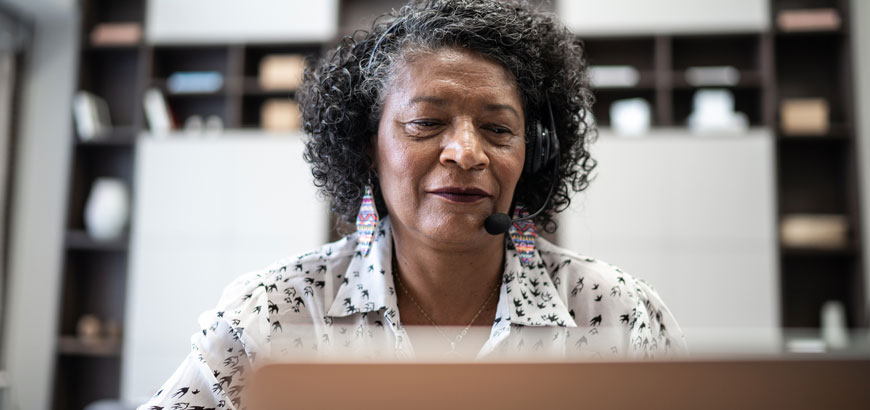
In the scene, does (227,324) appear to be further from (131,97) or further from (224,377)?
(131,97)

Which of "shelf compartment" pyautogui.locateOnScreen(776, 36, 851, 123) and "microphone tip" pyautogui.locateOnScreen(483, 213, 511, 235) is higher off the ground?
"shelf compartment" pyautogui.locateOnScreen(776, 36, 851, 123)

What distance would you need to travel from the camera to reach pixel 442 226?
105 cm

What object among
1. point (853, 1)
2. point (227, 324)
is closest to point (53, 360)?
point (227, 324)

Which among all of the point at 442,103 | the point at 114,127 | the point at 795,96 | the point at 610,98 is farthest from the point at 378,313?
the point at 114,127

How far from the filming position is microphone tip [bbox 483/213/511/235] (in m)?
1.02

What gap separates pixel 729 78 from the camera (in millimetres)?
3418

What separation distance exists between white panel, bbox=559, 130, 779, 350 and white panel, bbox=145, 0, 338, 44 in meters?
1.73

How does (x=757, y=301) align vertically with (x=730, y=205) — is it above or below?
below

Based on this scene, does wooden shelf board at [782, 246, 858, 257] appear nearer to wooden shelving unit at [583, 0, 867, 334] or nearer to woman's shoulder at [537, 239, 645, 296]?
wooden shelving unit at [583, 0, 867, 334]

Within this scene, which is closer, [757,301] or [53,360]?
[757,301]

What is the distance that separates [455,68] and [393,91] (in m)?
0.12

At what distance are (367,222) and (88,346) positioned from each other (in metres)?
3.08

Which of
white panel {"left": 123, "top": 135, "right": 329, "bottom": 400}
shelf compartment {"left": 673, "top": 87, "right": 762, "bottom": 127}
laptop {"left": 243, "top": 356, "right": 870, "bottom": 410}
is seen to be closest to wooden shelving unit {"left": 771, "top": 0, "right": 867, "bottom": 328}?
shelf compartment {"left": 673, "top": 87, "right": 762, "bottom": 127}

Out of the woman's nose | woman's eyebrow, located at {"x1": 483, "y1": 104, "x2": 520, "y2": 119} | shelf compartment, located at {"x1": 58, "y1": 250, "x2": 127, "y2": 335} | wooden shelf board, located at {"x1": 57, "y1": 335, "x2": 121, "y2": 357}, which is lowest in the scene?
wooden shelf board, located at {"x1": 57, "y1": 335, "x2": 121, "y2": 357}
